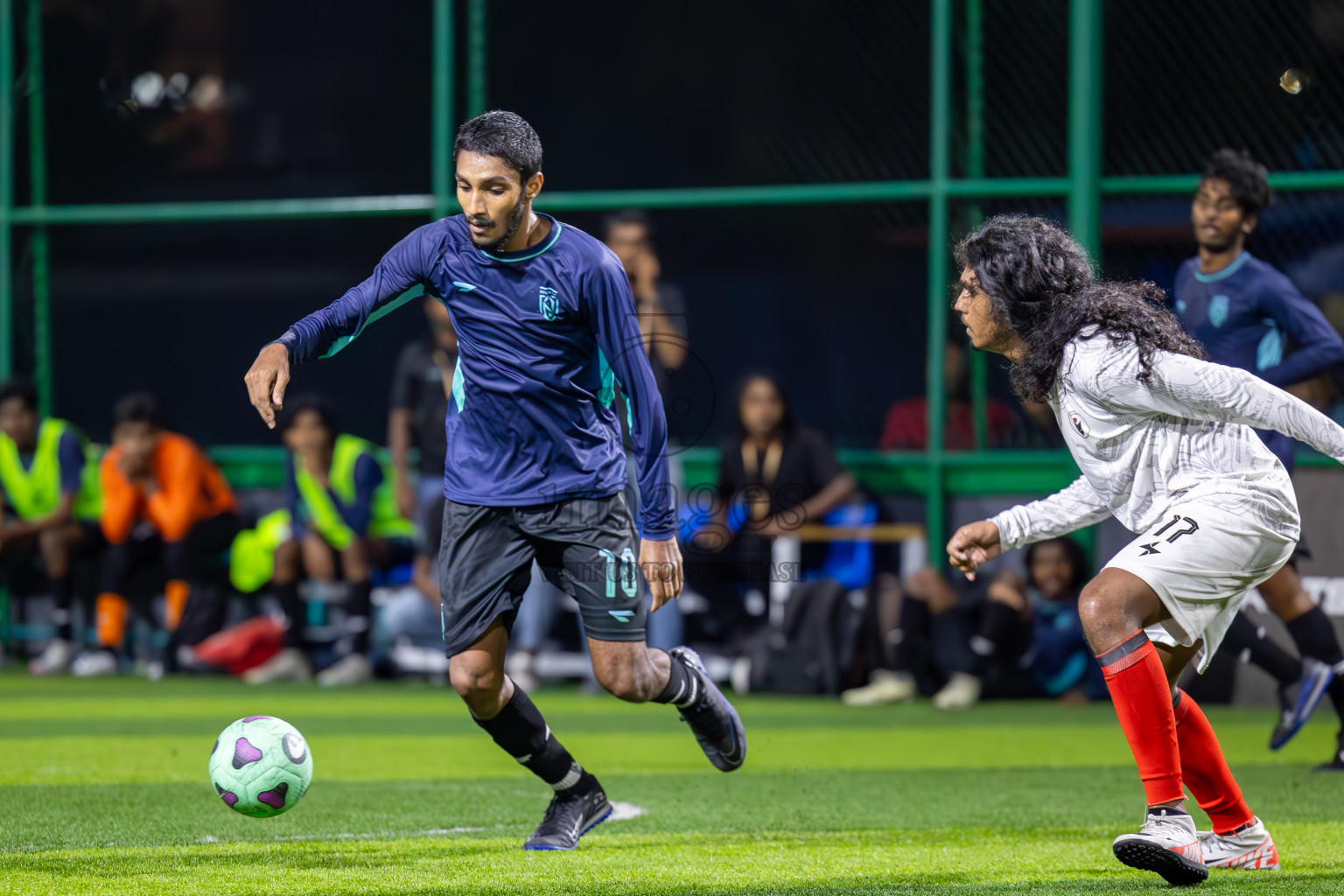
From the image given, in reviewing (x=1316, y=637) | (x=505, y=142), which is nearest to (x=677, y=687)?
(x=505, y=142)

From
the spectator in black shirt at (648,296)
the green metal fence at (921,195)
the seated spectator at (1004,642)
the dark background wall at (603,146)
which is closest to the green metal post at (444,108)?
the green metal fence at (921,195)

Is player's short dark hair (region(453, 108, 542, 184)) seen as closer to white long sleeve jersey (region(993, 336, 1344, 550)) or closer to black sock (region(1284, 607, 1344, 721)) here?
white long sleeve jersey (region(993, 336, 1344, 550))

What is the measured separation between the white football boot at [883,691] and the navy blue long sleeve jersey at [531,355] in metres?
4.37

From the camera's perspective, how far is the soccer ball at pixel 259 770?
14.5 ft

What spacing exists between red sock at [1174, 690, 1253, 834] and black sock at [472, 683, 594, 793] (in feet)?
5.43

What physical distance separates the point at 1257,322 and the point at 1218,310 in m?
0.16

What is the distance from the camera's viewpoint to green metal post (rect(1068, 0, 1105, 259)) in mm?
9422

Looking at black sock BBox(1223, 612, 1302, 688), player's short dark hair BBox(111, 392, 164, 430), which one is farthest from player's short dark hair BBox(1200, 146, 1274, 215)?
player's short dark hair BBox(111, 392, 164, 430)

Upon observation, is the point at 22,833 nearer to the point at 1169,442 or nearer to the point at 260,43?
the point at 1169,442

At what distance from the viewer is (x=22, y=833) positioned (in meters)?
4.75

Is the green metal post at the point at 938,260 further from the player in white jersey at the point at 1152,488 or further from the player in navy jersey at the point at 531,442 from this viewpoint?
the player in white jersey at the point at 1152,488

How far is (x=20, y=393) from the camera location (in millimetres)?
10289

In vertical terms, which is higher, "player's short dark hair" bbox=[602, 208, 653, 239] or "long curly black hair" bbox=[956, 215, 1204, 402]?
A: "player's short dark hair" bbox=[602, 208, 653, 239]

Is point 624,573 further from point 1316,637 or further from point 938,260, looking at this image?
point 938,260
